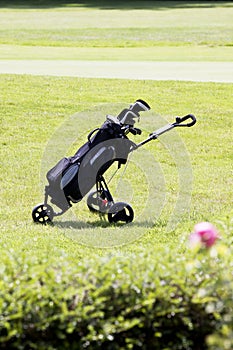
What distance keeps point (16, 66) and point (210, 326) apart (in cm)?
1318

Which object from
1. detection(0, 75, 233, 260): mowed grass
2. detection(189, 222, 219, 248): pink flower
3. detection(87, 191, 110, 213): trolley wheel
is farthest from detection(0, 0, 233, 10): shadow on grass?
detection(189, 222, 219, 248): pink flower

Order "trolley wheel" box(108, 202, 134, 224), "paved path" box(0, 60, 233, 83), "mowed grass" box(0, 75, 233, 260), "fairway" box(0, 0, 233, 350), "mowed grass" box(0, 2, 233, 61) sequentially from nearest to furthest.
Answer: "fairway" box(0, 0, 233, 350)
"mowed grass" box(0, 75, 233, 260)
"trolley wheel" box(108, 202, 134, 224)
"paved path" box(0, 60, 233, 83)
"mowed grass" box(0, 2, 233, 61)

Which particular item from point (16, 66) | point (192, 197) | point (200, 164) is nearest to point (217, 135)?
point (200, 164)

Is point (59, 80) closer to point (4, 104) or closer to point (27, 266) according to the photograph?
point (4, 104)

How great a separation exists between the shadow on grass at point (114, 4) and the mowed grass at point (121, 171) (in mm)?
26319

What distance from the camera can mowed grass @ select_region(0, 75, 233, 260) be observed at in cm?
663

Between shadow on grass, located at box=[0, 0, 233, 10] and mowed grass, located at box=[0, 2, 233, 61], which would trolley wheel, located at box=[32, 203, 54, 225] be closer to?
mowed grass, located at box=[0, 2, 233, 61]

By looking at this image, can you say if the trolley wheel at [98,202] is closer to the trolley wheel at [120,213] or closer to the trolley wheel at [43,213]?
the trolley wheel at [120,213]

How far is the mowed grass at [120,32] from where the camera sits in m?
18.9

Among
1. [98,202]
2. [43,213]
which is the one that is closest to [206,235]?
[43,213]

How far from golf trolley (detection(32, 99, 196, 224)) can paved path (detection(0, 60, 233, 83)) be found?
7.87 meters

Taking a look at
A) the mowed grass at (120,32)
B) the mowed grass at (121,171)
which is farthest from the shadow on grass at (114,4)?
the mowed grass at (121,171)

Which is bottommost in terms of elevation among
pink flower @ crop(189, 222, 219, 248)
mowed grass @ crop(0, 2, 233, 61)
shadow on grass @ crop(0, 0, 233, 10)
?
mowed grass @ crop(0, 2, 233, 61)

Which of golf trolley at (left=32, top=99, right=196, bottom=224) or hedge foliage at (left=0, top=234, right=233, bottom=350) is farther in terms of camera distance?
golf trolley at (left=32, top=99, right=196, bottom=224)
